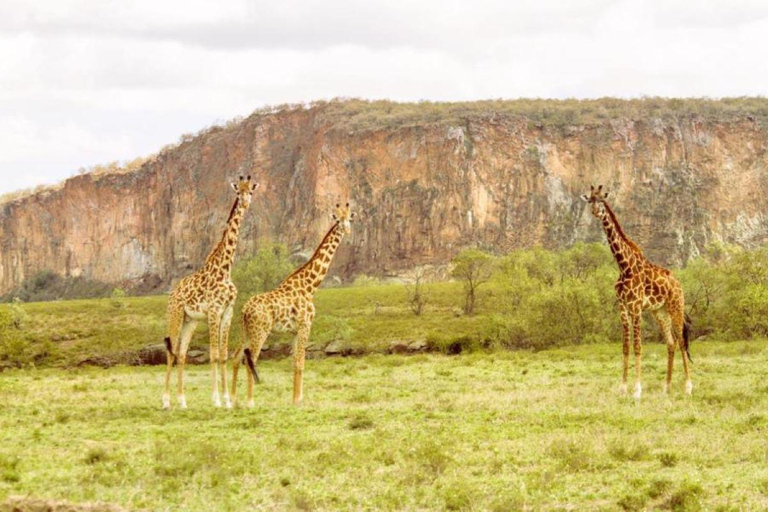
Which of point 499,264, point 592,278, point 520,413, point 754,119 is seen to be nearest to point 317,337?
point 592,278

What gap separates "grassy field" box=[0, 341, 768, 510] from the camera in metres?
13.2

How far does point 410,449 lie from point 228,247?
385 inches

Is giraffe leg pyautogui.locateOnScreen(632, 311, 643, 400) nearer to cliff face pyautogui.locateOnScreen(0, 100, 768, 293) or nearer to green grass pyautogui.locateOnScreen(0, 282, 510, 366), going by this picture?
green grass pyautogui.locateOnScreen(0, 282, 510, 366)

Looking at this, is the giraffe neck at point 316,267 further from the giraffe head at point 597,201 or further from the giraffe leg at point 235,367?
the giraffe head at point 597,201

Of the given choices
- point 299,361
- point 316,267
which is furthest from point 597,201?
point 299,361

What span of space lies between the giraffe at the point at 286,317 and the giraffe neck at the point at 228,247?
3.64 ft

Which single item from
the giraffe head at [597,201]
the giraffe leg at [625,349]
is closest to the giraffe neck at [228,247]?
the giraffe head at [597,201]

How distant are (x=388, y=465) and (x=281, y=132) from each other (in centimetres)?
13289

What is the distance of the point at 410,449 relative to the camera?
52.9 ft

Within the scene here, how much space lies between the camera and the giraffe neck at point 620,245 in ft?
83.4

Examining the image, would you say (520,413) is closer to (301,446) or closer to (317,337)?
(301,446)

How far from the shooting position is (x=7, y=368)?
5509 cm

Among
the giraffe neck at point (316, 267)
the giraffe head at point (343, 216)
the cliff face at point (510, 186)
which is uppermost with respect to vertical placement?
the cliff face at point (510, 186)

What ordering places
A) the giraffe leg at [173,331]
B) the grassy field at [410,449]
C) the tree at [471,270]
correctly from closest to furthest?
1. the grassy field at [410,449]
2. the giraffe leg at [173,331]
3. the tree at [471,270]
